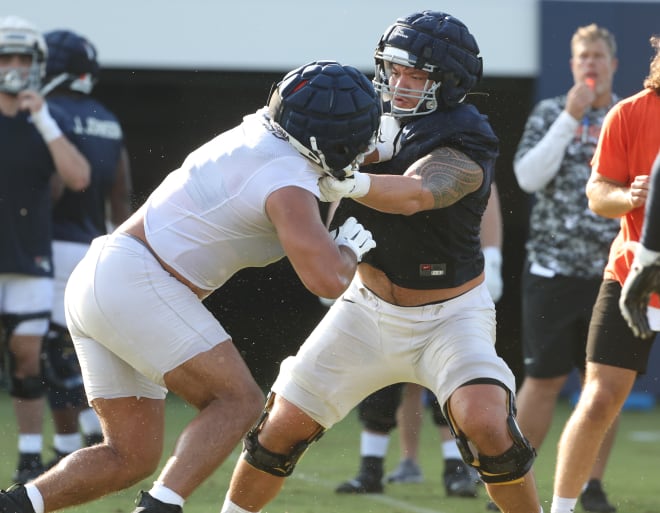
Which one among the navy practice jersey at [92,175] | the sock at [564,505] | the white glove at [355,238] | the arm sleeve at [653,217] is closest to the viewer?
the arm sleeve at [653,217]

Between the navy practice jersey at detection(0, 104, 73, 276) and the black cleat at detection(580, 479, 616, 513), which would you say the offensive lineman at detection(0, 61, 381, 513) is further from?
the navy practice jersey at detection(0, 104, 73, 276)

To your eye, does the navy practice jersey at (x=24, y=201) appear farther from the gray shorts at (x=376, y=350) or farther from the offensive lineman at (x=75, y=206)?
the gray shorts at (x=376, y=350)

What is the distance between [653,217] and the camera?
3.99 meters

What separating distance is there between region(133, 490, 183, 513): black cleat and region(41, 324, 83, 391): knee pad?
3015 millimetres

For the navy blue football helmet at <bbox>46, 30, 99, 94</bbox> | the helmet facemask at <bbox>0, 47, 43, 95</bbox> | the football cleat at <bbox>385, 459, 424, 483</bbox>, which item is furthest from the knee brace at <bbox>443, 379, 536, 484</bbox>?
the navy blue football helmet at <bbox>46, 30, 99, 94</bbox>

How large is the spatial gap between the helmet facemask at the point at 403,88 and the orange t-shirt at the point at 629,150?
755mm

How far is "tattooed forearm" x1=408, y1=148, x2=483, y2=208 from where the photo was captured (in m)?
4.75

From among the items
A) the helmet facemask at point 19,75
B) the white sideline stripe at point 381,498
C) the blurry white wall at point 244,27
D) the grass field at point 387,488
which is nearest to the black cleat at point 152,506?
the grass field at point 387,488

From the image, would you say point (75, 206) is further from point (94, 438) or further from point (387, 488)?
point (387, 488)

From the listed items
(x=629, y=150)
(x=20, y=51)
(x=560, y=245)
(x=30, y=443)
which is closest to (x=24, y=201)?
(x=20, y=51)

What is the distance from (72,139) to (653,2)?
4906 millimetres

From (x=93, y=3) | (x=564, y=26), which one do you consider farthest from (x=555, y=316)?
(x=93, y=3)

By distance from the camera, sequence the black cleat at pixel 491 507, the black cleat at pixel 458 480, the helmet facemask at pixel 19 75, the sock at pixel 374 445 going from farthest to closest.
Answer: the helmet facemask at pixel 19 75 < the sock at pixel 374 445 < the black cleat at pixel 458 480 < the black cleat at pixel 491 507

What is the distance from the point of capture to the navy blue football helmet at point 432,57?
4949 millimetres
